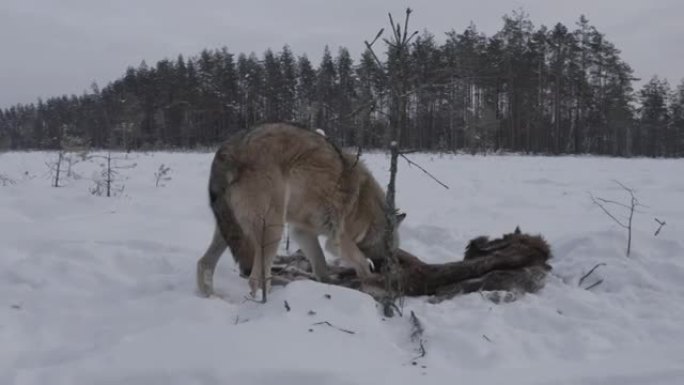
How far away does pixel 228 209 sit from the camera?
172 inches

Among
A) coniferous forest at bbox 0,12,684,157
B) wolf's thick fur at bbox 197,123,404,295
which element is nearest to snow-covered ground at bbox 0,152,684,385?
wolf's thick fur at bbox 197,123,404,295

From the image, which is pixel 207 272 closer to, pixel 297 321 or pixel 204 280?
pixel 204 280

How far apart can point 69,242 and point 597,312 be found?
4.56 meters

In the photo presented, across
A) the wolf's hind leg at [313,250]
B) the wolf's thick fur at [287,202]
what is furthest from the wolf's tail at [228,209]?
the wolf's hind leg at [313,250]

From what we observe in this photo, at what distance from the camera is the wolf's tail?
4309 millimetres

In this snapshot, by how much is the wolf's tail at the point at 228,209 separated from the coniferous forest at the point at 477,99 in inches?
1545

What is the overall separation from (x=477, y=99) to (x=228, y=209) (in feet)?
163

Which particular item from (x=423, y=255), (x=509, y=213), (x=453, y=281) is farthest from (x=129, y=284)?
(x=509, y=213)

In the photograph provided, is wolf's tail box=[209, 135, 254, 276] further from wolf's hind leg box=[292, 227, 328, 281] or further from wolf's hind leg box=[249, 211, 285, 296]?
wolf's hind leg box=[292, 227, 328, 281]

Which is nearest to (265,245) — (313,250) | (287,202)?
(287,202)

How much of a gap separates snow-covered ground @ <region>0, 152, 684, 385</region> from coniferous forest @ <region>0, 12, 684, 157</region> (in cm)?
3845

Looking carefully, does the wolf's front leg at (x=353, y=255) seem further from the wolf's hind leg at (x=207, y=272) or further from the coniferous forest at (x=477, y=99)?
the coniferous forest at (x=477, y=99)

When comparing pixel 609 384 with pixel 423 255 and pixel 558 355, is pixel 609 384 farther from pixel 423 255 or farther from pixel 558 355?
pixel 423 255

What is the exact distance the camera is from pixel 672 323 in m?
3.70
